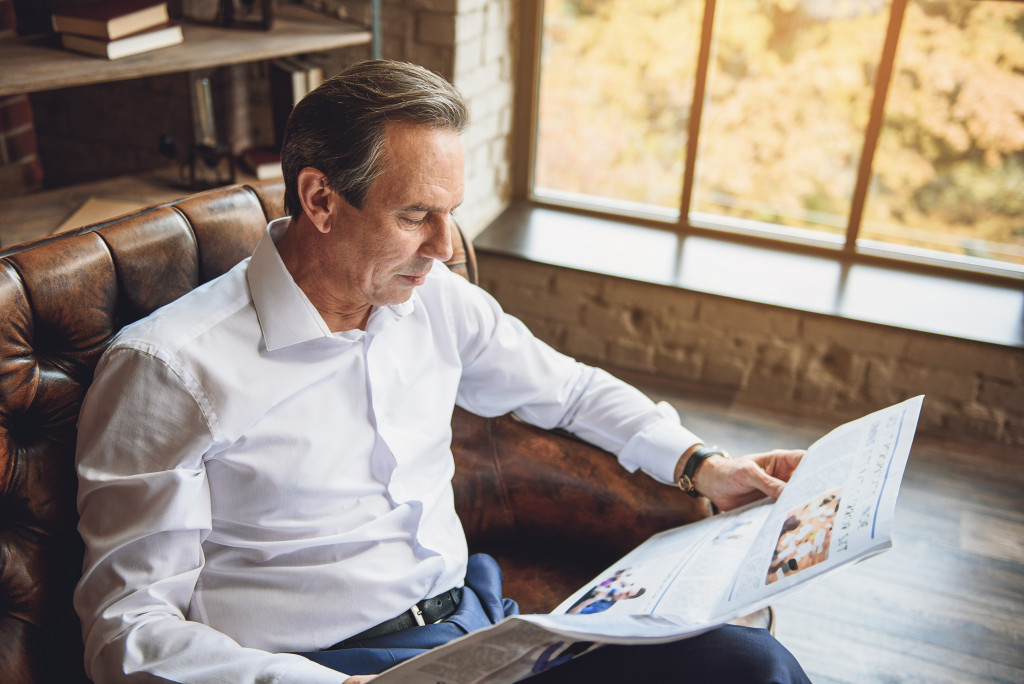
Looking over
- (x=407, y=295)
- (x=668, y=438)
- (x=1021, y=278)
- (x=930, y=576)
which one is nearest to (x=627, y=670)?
(x=668, y=438)

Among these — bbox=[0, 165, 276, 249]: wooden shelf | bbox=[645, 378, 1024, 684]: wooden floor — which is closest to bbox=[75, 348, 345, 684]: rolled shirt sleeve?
bbox=[0, 165, 276, 249]: wooden shelf

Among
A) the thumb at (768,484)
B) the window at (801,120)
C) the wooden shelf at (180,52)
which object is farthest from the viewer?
the window at (801,120)

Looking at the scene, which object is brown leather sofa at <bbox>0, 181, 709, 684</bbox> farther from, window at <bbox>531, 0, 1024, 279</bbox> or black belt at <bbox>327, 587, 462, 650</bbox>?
window at <bbox>531, 0, 1024, 279</bbox>

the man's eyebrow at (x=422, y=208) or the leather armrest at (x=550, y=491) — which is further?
the leather armrest at (x=550, y=491)

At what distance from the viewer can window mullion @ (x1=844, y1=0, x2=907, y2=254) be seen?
253 cm

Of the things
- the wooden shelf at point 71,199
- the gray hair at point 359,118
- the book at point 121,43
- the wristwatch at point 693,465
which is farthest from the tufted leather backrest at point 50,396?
the wristwatch at point 693,465

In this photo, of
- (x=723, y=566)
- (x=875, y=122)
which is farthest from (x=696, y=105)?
(x=723, y=566)

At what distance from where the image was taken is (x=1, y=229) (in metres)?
1.71

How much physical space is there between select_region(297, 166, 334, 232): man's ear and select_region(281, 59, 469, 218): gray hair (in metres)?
0.01

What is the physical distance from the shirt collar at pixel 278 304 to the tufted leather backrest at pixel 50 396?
0.53 feet

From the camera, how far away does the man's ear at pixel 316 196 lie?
1.11 m

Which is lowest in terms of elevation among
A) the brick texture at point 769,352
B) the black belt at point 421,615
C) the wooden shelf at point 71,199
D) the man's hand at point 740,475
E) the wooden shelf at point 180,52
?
the brick texture at point 769,352

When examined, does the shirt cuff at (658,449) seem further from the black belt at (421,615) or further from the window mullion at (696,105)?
the window mullion at (696,105)

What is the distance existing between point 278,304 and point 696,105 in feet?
6.89
